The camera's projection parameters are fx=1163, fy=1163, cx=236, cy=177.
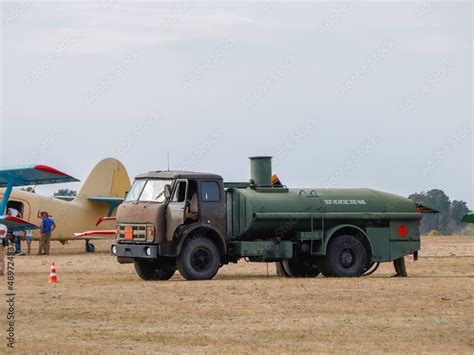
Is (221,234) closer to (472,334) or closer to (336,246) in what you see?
(336,246)

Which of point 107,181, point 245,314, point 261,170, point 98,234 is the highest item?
point 107,181

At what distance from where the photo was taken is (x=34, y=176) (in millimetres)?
35094

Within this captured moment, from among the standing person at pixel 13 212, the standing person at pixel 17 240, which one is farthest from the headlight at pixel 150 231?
the standing person at pixel 13 212

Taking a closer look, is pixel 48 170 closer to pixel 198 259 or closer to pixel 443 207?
pixel 198 259

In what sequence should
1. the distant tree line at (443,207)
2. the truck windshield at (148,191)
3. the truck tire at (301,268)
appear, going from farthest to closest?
the distant tree line at (443,207)
the truck tire at (301,268)
the truck windshield at (148,191)

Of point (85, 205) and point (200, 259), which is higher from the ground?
point (85, 205)

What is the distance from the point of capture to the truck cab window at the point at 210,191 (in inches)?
949

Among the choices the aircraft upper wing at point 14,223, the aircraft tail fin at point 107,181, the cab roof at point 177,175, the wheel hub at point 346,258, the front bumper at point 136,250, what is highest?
the aircraft tail fin at point 107,181

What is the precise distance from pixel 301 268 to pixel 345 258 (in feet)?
4.90

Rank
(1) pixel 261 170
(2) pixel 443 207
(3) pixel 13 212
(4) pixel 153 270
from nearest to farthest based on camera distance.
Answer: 1. (4) pixel 153 270
2. (1) pixel 261 170
3. (3) pixel 13 212
4. (2) pixel 443 207

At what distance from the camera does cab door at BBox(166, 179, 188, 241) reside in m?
23.8

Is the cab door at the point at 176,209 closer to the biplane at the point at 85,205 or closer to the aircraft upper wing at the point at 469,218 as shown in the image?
the aircraft upper wing at the point at 469,218

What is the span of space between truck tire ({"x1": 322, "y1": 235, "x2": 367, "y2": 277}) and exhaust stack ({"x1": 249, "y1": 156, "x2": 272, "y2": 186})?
2016 mm

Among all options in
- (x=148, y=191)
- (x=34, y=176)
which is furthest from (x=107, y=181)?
(x=148, y=191)
